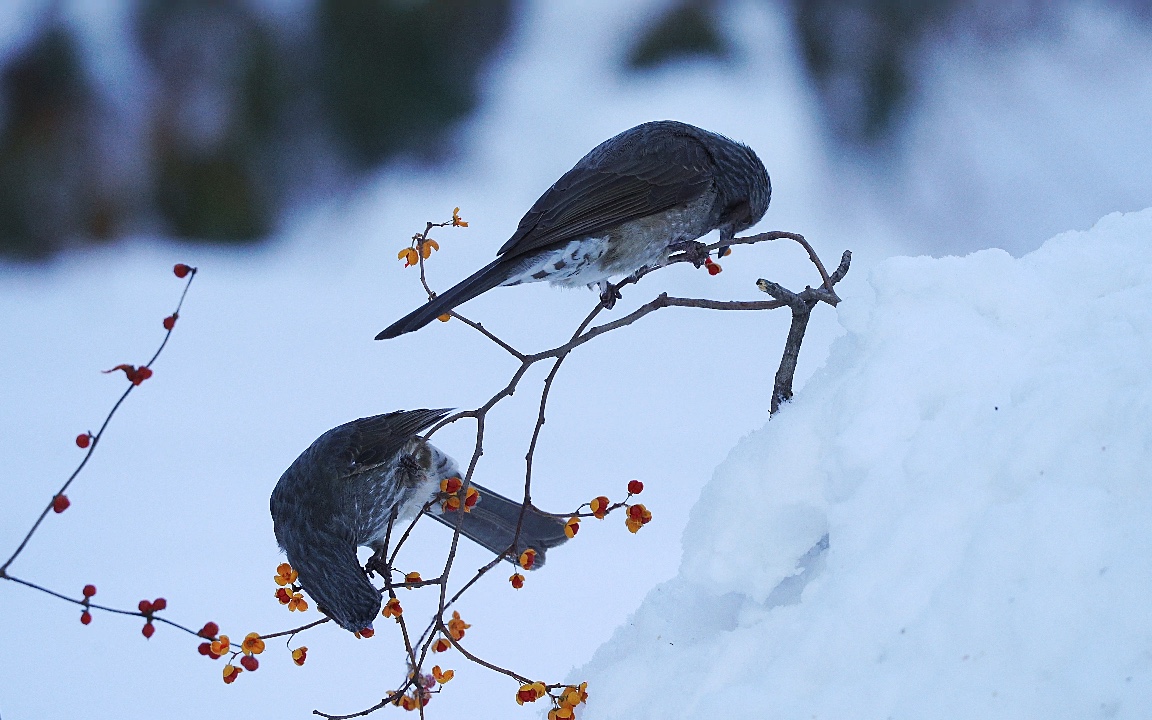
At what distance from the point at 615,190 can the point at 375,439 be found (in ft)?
1.53

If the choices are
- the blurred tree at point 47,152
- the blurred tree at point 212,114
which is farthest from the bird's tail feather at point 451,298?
the blurred tree at point 47,152

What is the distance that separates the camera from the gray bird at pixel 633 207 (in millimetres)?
1217

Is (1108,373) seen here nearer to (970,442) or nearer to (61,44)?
(970,442)

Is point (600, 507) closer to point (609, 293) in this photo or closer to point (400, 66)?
point (609, 293)

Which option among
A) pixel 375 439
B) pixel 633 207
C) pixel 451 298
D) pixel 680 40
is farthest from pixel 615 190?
pixel 680 40

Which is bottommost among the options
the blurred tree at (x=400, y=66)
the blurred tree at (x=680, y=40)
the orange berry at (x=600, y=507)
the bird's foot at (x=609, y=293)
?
the orange berry at (x=600, y=507)

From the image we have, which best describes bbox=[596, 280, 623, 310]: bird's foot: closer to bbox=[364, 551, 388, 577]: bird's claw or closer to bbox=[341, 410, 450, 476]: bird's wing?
bbox=[341, 410, 450, 476]: bird's wing

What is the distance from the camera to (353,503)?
1186 mm

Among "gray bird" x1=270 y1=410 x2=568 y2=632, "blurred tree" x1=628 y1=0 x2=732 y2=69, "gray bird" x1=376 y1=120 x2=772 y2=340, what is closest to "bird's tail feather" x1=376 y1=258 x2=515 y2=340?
"gray bird" x1=376 y1=120 x2=772 y2=340

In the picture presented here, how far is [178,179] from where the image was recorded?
2.37 meters

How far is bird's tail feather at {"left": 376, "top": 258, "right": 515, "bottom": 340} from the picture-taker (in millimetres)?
969

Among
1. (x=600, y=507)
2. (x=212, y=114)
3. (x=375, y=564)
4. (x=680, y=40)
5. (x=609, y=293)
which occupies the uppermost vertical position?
(x=212, y=114)

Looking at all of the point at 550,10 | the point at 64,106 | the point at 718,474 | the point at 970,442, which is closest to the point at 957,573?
the point at 970,442

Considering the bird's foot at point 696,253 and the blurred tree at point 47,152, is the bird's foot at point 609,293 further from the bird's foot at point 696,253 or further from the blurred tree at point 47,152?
the blurred tree at point 47,152
